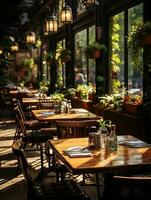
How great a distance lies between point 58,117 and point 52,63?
10303 mm

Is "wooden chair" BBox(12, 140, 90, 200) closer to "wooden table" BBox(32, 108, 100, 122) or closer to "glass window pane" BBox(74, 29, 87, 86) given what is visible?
"wooden table" BBox(32, 108, 100, 122)

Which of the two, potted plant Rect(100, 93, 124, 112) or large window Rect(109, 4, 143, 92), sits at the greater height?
large window Rect(109, 4, 143, 92)

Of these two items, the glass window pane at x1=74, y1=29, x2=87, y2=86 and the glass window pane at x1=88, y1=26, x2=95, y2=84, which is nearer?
the glass window pane at x1=88, y1=26, x2=95, y2=84

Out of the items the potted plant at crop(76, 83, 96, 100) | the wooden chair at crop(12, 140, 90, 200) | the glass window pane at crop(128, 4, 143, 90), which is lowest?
the wooden chair at crop(12, 140, 90, 200)

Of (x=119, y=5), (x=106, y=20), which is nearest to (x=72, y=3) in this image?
(x=106, y=20)

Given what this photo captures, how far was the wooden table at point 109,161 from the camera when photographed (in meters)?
2.38

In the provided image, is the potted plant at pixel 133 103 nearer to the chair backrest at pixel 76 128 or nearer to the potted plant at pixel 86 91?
the chair backrest at pixel 76 128

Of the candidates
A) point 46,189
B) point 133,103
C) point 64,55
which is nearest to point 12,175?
point 46,189

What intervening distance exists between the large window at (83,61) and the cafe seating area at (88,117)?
0.03 m

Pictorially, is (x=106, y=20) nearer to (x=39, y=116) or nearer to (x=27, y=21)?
(x=39, y=116)

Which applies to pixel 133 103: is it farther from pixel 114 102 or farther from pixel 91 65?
pixel 91 65

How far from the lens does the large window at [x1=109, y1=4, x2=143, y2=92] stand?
732cm

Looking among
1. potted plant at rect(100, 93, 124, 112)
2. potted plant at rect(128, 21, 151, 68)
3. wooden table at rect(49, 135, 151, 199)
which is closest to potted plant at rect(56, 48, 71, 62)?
potted plant at rect(100, 93, 124, 112)

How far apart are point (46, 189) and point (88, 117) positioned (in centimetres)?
271
